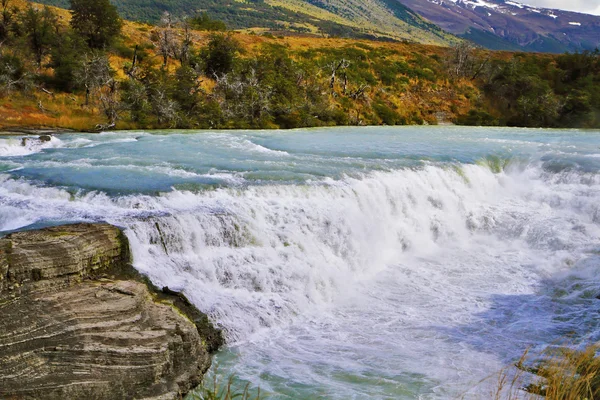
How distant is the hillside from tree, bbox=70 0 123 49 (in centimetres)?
37

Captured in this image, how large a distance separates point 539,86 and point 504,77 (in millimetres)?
3687

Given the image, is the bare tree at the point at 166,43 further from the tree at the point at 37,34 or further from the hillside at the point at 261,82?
the tree at the point at 37,34

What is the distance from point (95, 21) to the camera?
3269 centimetres

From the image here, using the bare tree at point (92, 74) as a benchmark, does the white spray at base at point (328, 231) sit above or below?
below

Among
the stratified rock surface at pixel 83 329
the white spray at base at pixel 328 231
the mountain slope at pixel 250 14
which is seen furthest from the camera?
the mountain slope at pixel 250 14

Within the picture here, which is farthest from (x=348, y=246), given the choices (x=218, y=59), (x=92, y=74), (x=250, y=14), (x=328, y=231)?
(x=250, y=14)

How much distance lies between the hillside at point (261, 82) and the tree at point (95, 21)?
14.5 inches

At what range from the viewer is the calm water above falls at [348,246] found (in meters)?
8.45

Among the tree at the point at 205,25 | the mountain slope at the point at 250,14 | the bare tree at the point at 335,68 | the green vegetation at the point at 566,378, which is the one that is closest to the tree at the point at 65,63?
the tree at the point at 205,25

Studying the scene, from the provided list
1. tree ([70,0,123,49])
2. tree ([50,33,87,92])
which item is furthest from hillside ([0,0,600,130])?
tree ([70,0,123,49])

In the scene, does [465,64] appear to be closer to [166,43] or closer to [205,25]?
[205,25]

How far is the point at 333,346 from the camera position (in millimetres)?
8789

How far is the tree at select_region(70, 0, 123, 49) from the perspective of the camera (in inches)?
1264

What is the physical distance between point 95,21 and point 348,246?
27.1 m
